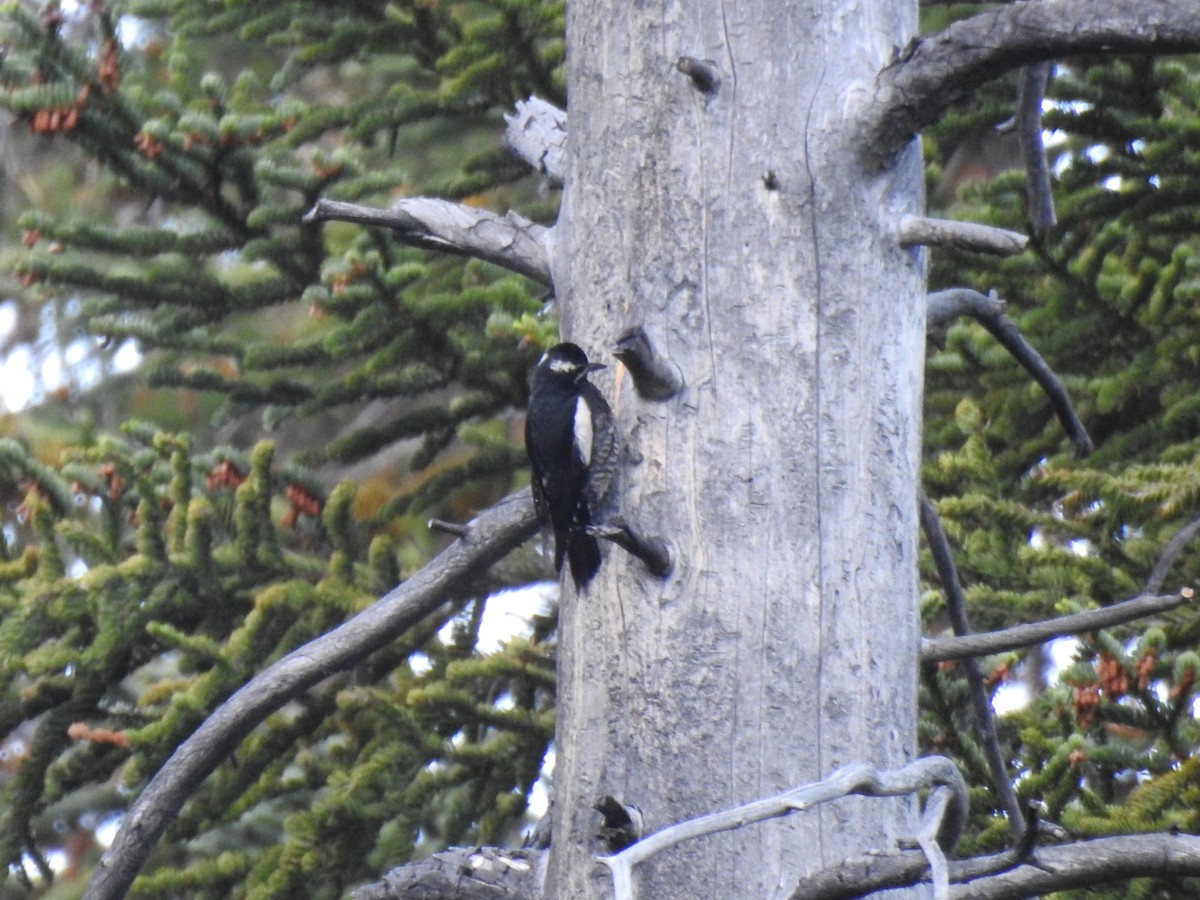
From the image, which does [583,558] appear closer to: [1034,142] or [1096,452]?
[1034,142]

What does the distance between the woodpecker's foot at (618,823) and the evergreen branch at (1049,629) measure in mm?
563

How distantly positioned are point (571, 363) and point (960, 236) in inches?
26.1

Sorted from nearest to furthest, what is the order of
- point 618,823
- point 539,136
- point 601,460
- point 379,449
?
point 618,823 → point 601,460 → point 539,136 → point 379,449

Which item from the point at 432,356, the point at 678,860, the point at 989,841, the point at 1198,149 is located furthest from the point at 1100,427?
the point at 678,860

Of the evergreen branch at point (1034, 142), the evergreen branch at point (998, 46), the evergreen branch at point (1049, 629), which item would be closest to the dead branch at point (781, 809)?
the evergreen branch at point (1049, 629)

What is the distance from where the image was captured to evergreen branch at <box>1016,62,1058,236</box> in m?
2.74

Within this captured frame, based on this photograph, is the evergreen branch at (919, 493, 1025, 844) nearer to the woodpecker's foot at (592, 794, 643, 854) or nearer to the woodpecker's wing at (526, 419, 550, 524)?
the woodpecker's wing at (526, 419, 550, 524)

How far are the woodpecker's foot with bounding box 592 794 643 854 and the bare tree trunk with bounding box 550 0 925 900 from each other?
67mm

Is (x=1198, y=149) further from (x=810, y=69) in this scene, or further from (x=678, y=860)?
(x=678, y=860)

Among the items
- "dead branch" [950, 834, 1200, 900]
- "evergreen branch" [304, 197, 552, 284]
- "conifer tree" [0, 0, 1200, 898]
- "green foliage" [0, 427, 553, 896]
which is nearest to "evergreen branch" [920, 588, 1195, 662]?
"dead branch" [950, 834, 1200, 900]

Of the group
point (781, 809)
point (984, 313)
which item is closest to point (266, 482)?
point (984, 313)

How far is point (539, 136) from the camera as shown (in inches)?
110

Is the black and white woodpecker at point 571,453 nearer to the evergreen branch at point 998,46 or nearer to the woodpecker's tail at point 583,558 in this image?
the woodpecker's tail at point 583,558

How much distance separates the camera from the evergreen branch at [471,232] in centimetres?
240
